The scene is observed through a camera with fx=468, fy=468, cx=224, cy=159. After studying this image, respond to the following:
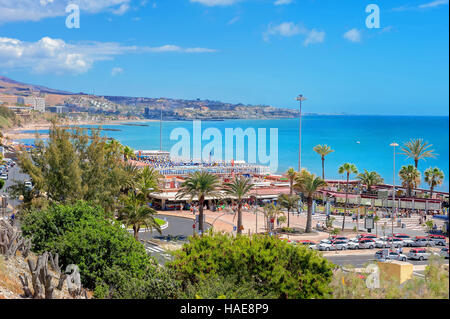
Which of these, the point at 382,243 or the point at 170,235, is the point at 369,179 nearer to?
the point at 382,243

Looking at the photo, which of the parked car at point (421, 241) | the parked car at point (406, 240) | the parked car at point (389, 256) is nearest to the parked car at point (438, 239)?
the parked car at point (421, 241)

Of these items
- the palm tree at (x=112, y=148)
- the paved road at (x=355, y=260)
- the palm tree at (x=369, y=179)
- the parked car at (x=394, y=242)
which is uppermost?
the palm tree at (x=112, y=148)

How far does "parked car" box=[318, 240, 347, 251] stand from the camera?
33.2m

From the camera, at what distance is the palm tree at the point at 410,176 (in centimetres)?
5428

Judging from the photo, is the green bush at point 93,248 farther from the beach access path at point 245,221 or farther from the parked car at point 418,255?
the beach access path at point 245,221

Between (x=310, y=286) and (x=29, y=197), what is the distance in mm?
16422

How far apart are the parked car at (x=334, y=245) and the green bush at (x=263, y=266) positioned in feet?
65.2

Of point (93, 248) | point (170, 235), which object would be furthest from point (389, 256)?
point (93, 248)

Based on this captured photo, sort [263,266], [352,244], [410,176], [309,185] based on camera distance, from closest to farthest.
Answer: [263,266], [352,244], [309,185], [410,176]

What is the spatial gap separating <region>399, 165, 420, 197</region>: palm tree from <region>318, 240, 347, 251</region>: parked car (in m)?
24.4

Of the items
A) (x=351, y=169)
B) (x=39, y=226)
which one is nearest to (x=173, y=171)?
(x=351, y=169)

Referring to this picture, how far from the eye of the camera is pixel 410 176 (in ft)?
178

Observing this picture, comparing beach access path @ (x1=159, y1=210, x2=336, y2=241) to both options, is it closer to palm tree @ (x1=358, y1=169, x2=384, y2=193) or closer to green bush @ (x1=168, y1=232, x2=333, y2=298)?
palm tree @ (x1=358, y1=169, x2=384, y2=193)

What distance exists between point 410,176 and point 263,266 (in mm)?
46077
